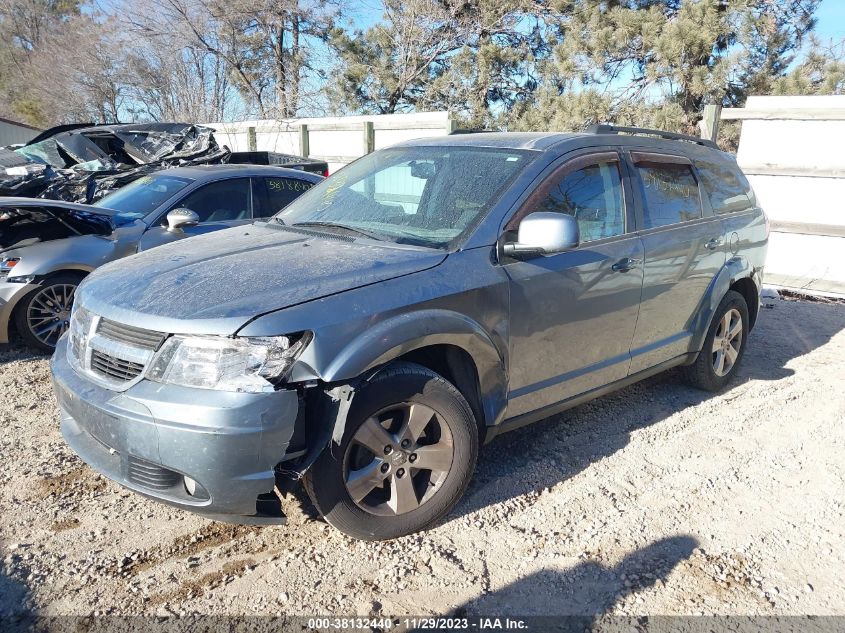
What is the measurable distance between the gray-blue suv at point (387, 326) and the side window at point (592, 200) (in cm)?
1

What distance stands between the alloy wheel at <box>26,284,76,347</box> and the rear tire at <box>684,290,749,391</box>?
5152 mm

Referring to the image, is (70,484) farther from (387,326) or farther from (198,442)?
(387,326)

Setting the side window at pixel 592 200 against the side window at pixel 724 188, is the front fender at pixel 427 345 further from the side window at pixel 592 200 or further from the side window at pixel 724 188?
the side window at pixel 724 188

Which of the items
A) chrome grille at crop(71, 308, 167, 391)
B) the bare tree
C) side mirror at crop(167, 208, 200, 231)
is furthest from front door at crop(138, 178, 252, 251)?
the bare tree

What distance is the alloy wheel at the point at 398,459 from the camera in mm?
3033

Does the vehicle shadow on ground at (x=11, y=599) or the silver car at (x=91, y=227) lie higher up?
the silver car at (x=91, y=227)

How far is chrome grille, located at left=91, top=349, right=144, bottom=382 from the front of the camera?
114 inches

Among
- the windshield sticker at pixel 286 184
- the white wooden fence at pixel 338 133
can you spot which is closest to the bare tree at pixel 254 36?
the white wooden fence at pixel 338 133

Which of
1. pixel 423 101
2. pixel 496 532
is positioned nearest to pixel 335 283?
pixel 496 532

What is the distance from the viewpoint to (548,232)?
3277 mm

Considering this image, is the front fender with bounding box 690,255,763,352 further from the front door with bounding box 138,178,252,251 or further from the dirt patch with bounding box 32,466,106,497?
the front door with bounding box 138,178,252,251

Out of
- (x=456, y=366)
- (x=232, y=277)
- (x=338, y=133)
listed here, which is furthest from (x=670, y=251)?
(x=338, y=133)

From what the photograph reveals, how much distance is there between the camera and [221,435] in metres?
2.62

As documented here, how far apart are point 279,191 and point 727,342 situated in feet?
14.9
